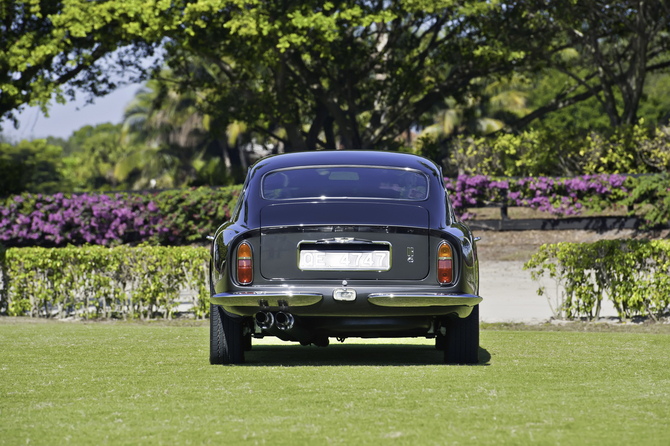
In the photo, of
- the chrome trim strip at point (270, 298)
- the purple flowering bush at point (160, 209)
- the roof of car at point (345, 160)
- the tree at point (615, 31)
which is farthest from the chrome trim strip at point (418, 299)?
the tree at point (615, 31)

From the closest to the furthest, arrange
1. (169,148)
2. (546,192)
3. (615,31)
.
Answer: (546,192)
(615,31)
(169,148)

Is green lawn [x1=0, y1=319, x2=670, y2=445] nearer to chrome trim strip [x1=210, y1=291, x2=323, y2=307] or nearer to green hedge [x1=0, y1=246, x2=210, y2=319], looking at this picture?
chrome trim strip [x1=210, y1=291, x2=323, y2=307]

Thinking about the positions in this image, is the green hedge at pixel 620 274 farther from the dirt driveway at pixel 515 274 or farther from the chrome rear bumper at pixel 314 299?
the chrome rear bumper at pixel 314 299

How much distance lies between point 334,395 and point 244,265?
1.37m

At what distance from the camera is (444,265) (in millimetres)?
5875

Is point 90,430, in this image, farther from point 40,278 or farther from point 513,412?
point 40,278

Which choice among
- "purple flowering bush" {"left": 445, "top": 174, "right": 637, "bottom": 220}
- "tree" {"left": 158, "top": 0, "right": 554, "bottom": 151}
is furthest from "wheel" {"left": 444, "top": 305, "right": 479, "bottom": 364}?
"tree" {"left": 158, "top": 0, "right": 554, "bottom": 151}

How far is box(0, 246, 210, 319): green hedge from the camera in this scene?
10945 mm

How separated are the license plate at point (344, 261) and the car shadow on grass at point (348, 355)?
1.05 metres

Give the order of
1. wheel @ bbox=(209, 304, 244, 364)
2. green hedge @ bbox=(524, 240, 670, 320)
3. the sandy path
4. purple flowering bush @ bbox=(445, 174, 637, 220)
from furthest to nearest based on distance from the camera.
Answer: purple flowering bush @ bbox=(445, 174, 637, 220), the sandy path, green hedge @ bbox=(524, 240, 670, 320), wheel @ bbox=(209, 304, 244, 364)

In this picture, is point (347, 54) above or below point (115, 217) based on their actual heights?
above

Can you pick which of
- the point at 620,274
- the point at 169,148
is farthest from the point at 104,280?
the point at 169,148

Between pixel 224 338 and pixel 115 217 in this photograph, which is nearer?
pixel 224 338

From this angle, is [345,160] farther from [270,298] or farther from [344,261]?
[270,298]
